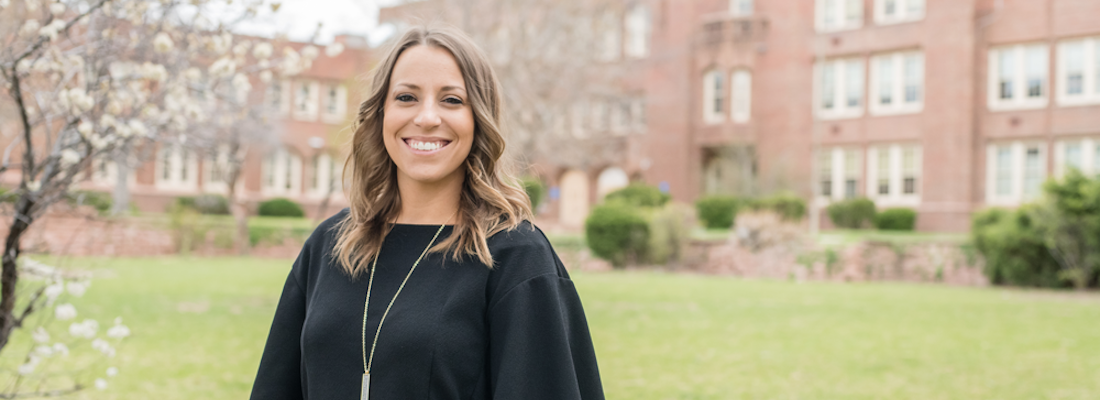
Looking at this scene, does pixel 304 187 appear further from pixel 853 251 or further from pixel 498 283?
pixel 498 283

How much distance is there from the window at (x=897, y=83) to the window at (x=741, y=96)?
162 inches

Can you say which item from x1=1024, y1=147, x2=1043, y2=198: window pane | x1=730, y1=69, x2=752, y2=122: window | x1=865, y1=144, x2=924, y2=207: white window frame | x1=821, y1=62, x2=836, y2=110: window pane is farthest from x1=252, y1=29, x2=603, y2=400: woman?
x1=730, y1=69, x2=752, y2=122: window

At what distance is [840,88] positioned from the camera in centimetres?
2867

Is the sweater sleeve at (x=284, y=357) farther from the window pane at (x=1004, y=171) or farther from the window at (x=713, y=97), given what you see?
the window at (x=713, y=97)

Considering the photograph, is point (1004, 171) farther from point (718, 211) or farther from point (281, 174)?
point (281, 174)

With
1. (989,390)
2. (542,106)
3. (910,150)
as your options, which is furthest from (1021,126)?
(989,390)

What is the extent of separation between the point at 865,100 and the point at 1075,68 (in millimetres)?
5822

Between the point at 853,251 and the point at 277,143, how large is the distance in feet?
70.2

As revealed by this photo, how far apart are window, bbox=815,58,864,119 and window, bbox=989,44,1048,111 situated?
3.82m

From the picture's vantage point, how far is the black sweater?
1795mm

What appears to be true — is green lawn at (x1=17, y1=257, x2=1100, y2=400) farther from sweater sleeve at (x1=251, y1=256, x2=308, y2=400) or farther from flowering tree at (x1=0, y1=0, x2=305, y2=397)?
sweater sleeve at (x1=251, y1=256, x2=308, y2=400)

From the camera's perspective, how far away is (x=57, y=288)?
3.85 meters

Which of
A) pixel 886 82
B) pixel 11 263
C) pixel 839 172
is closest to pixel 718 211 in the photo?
pixel 839 172

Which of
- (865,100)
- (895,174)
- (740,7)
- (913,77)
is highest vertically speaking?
(740,7)
